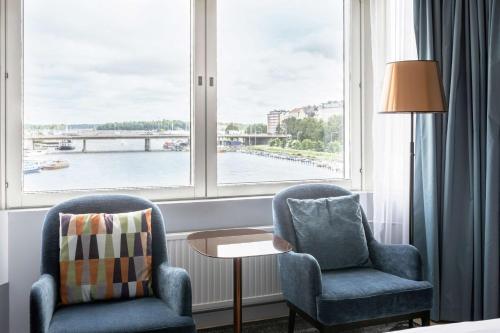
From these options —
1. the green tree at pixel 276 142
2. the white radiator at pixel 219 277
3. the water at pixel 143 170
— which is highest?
the green tree at pixel 276 142

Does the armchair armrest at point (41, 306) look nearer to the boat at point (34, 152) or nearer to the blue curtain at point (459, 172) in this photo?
the boat at point (34, 152)

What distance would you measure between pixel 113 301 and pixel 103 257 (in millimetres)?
216

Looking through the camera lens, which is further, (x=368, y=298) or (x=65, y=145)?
(x=65, y=145)

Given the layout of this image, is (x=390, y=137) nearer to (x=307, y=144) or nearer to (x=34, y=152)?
(x=307, y=144)

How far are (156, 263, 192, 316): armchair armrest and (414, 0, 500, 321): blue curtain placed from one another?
5.77 feet

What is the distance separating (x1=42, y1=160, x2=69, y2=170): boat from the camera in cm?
290

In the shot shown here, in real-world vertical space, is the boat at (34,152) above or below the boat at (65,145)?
below

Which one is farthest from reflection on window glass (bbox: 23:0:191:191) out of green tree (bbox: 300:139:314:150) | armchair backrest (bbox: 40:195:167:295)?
green tree (bbox: 300:139:314:150)

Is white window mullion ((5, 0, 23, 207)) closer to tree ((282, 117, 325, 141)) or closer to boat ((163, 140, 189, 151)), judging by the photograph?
boat ((163, 140, 189, 151))

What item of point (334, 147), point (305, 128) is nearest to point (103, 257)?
point (305, 128)

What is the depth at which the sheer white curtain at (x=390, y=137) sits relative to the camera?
10.9 feet

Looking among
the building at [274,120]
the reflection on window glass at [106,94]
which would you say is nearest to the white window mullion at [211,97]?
the reflection on window glass at [106,94]

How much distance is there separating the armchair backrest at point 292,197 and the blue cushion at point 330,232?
0.03 m

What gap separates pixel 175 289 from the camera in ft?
7.43
